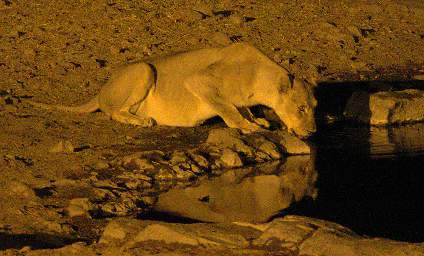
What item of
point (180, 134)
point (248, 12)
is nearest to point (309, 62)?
point (248, 12)

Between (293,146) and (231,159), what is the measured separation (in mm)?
818

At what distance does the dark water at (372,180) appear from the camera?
6223 millimetres

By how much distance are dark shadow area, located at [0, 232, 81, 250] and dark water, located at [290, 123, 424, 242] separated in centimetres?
174

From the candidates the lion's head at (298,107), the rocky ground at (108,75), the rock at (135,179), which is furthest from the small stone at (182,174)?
the lion's head at (298,107)

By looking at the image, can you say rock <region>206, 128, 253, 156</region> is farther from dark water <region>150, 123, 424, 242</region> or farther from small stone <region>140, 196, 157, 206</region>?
small stone <region>140, 196, 157, 206</region>

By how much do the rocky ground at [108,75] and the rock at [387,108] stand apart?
142cm

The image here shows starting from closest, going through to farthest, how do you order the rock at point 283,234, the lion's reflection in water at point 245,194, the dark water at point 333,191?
the rock at point 283,234
the dark water at point 333,191
the lion's reflection in water at point 245,194

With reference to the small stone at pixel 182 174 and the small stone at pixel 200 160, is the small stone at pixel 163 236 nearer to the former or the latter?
the small stone at pixel 182 174

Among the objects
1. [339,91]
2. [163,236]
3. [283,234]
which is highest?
[283,234]

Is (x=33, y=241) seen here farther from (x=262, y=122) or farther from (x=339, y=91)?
(x=339, y=91)

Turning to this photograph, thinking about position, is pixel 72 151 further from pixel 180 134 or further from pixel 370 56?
pixel 370 56

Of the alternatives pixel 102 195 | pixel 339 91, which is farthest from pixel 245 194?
pixel 339 91

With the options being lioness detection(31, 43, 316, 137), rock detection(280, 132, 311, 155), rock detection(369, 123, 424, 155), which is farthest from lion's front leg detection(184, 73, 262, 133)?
rock detection(369, 123, 424, 155)

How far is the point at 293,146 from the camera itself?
8.45 m
